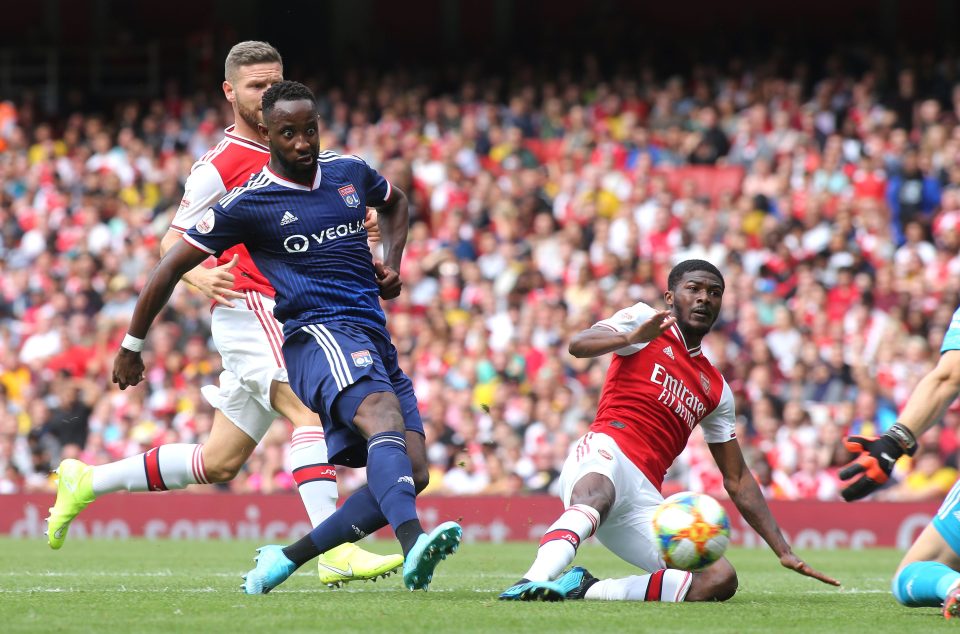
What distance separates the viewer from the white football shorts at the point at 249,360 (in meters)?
7.71

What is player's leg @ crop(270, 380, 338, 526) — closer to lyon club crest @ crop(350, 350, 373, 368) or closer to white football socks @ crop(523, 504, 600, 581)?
lyon club crest @ crop(350, 350, 373, 368)

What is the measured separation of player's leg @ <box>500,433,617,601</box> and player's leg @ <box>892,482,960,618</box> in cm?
133

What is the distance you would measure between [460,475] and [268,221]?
8739 mm

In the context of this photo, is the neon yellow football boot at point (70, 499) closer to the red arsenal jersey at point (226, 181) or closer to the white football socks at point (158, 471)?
the white football socks at point (158, 471)

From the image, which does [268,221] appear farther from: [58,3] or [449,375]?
[58,3]

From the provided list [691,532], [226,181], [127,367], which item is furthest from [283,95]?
[691,532]

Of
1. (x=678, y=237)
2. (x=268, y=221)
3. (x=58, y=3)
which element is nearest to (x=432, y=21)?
(x=58, y=3)

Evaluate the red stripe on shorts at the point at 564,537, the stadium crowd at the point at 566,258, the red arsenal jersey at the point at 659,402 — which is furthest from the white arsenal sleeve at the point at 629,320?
the stadium crowd at the point at 566,258

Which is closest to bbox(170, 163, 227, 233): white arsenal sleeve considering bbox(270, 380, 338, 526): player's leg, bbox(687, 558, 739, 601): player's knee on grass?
bbox(270, 380, 338, 526): player's leg

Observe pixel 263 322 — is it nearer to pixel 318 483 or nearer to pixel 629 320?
pixel 318 483

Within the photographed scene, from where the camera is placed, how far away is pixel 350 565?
24.0 ft

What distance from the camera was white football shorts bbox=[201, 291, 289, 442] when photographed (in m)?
7.71

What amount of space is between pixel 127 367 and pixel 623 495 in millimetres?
2410

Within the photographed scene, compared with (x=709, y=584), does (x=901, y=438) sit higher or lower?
higher
